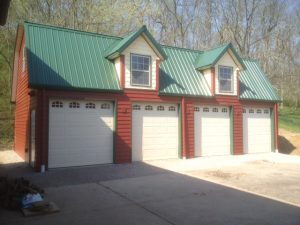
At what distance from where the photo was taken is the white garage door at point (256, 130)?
17.5 metres

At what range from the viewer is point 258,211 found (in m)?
6.54

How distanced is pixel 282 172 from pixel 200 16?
26595 mm

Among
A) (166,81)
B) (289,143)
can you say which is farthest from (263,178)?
(289,143)

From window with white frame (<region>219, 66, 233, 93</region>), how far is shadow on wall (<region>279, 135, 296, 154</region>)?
23.9 ft

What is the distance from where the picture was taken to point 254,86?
18219 mm

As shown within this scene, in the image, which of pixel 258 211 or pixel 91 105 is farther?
pixel 91 105

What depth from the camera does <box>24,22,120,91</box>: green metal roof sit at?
12273mm

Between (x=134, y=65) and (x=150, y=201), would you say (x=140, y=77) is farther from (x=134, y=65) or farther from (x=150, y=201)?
(x=150, y=201)

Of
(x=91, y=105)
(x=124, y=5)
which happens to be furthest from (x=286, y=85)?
(x=91, y=105)

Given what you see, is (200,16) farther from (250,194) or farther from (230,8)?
(250,194)

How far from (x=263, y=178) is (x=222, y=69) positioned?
25.5 feet

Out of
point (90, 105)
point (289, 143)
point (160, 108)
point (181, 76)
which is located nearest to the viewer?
point (90, 105)

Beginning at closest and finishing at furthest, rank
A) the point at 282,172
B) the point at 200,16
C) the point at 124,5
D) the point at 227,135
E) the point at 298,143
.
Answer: the point at 282,172
the point at 227,135
the point at 298,143
the point at 124,5
the point at 200,16

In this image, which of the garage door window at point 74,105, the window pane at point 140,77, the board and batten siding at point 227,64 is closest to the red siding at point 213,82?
the board and batten siding at point 227,64
